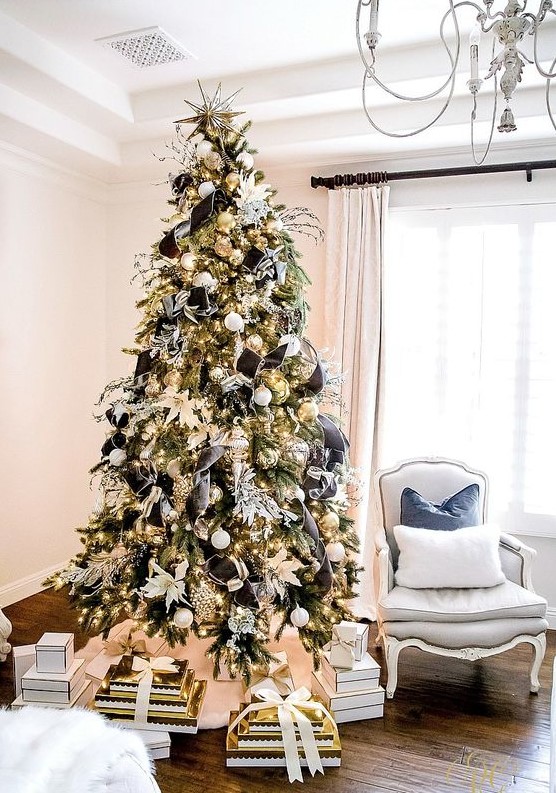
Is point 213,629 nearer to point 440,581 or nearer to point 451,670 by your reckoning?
point 440,581

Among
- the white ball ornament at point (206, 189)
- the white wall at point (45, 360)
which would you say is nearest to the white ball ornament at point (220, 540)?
the white ball ornament at point (206, 189)

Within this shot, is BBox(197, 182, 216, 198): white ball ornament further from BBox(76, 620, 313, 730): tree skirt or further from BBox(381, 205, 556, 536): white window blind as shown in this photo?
BBox(76, 620, 313, 730): tree skirt

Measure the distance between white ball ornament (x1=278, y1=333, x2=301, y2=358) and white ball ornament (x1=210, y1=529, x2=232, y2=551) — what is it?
763mm

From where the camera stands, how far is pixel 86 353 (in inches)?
180

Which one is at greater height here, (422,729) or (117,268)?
(117,268)

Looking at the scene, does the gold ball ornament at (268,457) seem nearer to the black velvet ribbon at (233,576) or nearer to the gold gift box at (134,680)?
the black velvet ribbon at (233,576)

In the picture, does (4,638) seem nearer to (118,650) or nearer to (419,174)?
(118,650)

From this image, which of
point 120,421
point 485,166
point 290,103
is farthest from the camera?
point 485,166

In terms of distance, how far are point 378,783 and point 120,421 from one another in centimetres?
168

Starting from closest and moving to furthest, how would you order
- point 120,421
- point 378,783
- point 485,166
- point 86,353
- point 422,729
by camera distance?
point 378,783, point 422,729, point 120,421, point 485,166, point 86,353

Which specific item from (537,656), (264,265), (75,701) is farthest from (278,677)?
(264,265)

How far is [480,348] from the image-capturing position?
386 cm

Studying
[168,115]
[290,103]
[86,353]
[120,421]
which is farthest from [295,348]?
[86,353]

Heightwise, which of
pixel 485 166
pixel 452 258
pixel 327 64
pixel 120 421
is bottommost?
pixel 120 421
